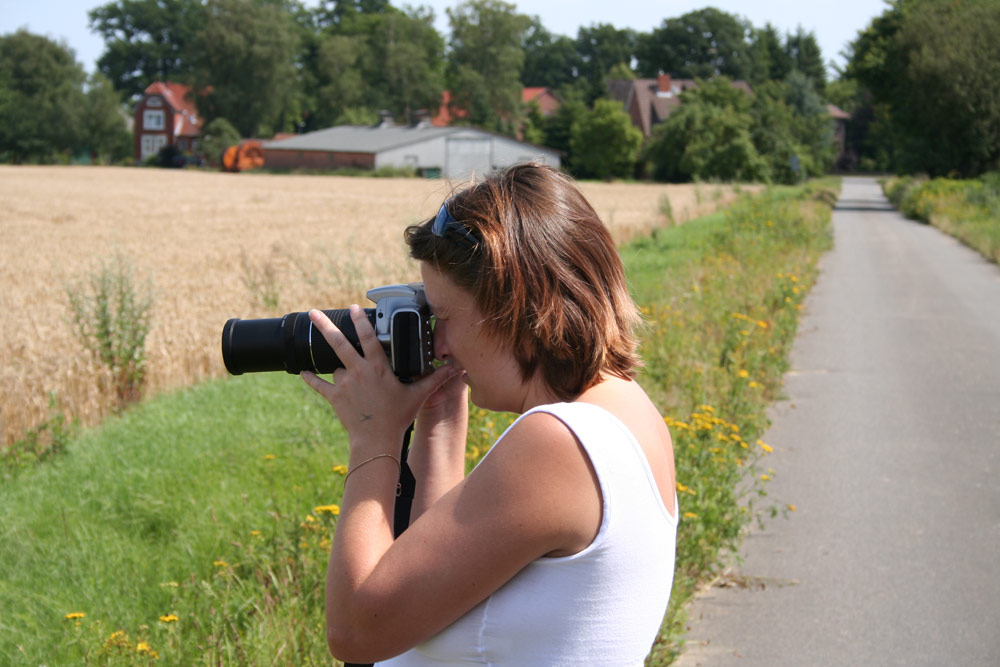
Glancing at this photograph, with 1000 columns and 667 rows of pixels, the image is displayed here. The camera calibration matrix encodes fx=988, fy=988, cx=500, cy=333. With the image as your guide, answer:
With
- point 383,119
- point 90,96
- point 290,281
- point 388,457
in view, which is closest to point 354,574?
point 388,457

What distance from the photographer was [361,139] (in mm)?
76750

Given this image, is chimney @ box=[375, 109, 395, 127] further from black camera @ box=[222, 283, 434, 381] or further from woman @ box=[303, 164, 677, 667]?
woman @ box=[303, 164, 677, 667]

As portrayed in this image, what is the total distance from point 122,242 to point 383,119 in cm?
6373

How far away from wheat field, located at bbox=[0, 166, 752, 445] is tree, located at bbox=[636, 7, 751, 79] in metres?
77.8

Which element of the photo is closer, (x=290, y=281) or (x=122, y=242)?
(x=290, y=281)

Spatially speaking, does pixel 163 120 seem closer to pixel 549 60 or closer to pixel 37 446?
pixel 549 60

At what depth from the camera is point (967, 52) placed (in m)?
34.2

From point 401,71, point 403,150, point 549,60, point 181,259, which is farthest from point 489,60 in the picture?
point 181,259

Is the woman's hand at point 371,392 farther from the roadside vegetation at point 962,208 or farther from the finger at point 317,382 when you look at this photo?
the roadside vegetation at point 962,208

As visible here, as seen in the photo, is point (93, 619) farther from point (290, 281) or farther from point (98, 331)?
point (290, 281)

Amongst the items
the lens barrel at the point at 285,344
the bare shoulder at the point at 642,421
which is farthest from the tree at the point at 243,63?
the bare shoulder at the point at 642,421

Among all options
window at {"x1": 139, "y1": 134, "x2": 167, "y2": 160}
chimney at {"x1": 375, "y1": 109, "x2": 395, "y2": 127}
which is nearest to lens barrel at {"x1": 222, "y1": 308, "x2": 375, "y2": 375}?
chimney at {"x1": 375, "y1": 109, "x2": 395, "y2": 127}

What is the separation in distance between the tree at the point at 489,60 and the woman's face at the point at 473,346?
87.2 meters

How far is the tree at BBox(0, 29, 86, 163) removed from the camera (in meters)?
80.0
